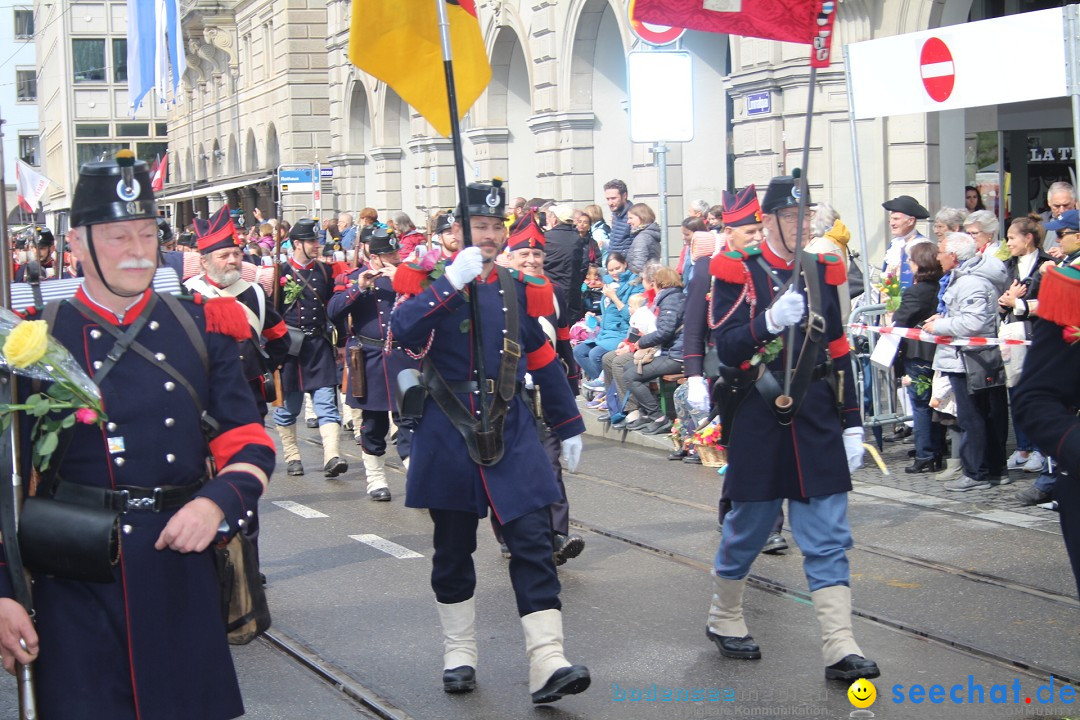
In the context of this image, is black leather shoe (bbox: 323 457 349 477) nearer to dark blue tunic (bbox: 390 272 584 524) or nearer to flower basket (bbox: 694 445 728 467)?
flower basket (bbox: 694 445 728 467)

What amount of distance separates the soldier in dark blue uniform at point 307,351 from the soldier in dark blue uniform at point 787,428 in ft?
19.7

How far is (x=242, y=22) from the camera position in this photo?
45625mm

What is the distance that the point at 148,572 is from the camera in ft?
11.9

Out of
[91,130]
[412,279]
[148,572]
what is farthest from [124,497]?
[91,130]

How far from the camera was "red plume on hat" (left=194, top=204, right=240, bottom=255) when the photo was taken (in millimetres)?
8414

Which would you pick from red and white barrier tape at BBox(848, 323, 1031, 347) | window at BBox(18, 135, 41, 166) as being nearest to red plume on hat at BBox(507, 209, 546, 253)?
red and white barrier tape at BBox(848, 323, 1031, 347)

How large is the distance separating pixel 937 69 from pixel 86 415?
8073 mm

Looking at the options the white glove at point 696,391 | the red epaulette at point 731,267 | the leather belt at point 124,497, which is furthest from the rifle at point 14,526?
the white glove at point 696,391

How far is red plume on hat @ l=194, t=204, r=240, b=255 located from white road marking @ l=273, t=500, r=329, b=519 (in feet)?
7.03

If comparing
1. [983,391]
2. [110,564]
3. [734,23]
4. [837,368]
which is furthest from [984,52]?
[110,564]

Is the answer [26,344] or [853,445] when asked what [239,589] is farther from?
[853,445]

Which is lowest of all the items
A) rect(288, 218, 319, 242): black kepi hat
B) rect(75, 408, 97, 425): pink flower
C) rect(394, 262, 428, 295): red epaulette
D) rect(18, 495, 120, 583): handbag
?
rect(18, 495, 120, 583): handbag

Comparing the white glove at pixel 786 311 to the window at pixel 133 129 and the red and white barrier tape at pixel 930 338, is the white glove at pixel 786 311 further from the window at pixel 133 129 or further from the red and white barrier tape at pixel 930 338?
the window at pixel 133 129

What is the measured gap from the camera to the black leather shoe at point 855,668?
545cm
